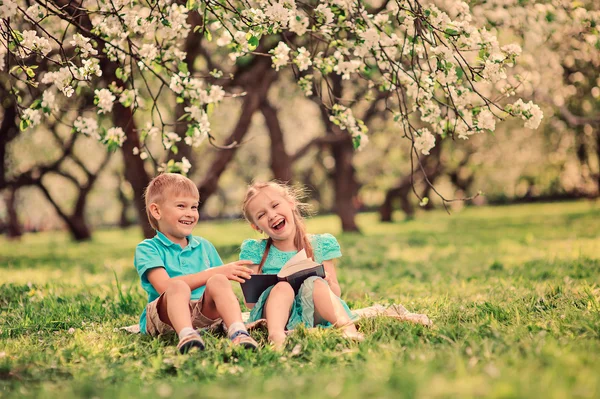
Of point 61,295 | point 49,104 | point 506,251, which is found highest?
point 49,104

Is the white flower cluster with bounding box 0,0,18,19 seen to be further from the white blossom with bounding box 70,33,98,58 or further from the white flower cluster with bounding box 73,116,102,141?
the white flower cluster with bounding box 73,116,102,141

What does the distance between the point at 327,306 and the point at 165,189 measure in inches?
53.8

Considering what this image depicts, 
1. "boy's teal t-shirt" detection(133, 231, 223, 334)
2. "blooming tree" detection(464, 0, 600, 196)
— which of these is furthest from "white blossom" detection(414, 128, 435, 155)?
"boy's teal t-shirt" detection(133, 231, 223, 334)

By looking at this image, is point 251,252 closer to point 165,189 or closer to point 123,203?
point 165,189

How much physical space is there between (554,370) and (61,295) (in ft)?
15.4

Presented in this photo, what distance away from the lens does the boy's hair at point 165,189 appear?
4.24 m

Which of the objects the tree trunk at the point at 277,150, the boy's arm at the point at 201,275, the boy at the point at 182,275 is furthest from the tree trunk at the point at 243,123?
the boy's arm at the point at 201,275

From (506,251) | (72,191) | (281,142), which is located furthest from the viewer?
(72,191)

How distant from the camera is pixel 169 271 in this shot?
4168 mm

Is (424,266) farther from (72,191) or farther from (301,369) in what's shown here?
(72,191)

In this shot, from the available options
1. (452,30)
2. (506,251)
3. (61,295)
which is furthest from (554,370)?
(506,251)

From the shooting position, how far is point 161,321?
3898mm

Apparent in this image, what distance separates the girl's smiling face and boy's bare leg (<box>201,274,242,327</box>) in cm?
60

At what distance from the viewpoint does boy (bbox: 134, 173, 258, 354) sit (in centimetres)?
366
